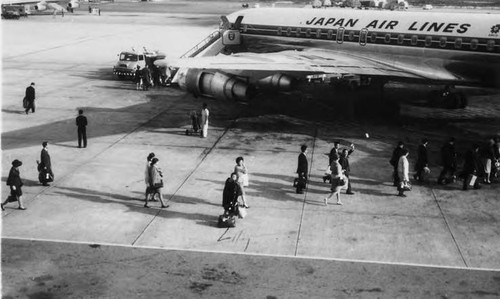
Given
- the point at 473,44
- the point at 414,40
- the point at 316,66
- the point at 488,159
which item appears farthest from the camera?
the point at 414,40

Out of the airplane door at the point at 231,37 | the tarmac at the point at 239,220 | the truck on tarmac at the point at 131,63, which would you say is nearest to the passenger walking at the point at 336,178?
the tarmac at the point at 239,220

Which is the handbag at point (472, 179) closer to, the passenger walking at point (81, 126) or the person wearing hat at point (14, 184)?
the person wearing hat at point (14, 184)

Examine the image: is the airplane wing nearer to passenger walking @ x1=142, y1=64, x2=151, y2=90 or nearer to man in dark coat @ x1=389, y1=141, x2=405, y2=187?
man in dark coat @ x1=389, y1=141, x2=405, y2=187

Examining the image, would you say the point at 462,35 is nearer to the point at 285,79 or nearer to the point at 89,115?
the point at 285,79

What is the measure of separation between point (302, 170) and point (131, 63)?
Answer: 72.4ft

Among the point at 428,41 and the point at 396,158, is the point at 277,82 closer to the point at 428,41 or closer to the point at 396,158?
the point at 428,41

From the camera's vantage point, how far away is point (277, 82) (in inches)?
1020

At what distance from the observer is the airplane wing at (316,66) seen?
940 inches

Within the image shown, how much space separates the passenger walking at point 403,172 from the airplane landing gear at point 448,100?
37.0 ft

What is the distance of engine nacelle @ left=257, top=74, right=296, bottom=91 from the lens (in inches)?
1019

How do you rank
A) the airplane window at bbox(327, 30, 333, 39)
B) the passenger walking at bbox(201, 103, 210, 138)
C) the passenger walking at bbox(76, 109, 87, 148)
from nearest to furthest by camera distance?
the passenger walking at bbox(76, 109, 87, 148)
the passenger walking at bbox(201, 103, 210, 138)
the airplane window at bbox(327, 30, 333, 39)

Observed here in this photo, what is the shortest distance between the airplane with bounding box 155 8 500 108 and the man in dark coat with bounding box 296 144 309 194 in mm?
6569

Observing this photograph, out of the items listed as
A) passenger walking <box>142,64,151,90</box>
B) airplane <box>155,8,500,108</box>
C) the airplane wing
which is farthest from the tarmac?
passenger walking <box>142,64,151,90</box>

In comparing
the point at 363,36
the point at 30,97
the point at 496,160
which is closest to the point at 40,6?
the point at 30,97
